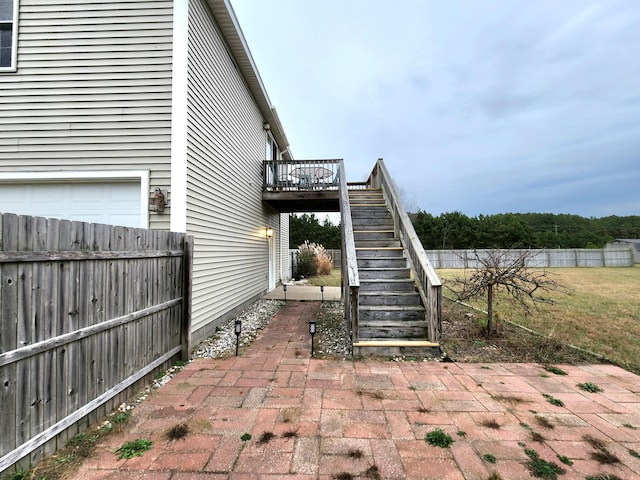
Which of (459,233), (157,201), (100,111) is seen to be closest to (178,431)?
(157,201)

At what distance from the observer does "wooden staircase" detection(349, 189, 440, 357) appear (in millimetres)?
3975

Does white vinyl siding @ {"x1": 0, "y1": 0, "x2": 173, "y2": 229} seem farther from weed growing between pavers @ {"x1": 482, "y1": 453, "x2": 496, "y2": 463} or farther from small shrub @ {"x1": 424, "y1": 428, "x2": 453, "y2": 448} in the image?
weed growing between pavers @ {"x1": 482, "y1": 453, "x2": 496, "y2": 463}

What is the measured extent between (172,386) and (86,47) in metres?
4.95

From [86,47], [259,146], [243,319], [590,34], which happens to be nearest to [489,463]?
[243,319]

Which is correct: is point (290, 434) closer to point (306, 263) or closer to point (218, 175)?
point (218, 175)

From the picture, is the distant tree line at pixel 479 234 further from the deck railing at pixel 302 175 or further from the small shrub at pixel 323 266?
the deck railing at pixel 302 175

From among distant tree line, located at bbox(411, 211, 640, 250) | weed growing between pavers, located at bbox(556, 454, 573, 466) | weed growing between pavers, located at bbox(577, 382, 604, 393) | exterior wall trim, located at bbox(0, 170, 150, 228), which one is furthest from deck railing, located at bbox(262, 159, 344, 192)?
distant tree line, located at bbox(411, 211, 640, 250)

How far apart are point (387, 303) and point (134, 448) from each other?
351 centimetres

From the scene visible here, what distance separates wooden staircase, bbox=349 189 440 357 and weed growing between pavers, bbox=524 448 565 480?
196 cm

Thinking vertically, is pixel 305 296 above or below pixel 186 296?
below

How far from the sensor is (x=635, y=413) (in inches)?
103

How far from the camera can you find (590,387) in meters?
3.08

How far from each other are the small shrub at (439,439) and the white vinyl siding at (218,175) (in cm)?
349

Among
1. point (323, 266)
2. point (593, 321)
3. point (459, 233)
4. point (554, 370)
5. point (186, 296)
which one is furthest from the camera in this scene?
point (459, 233)
